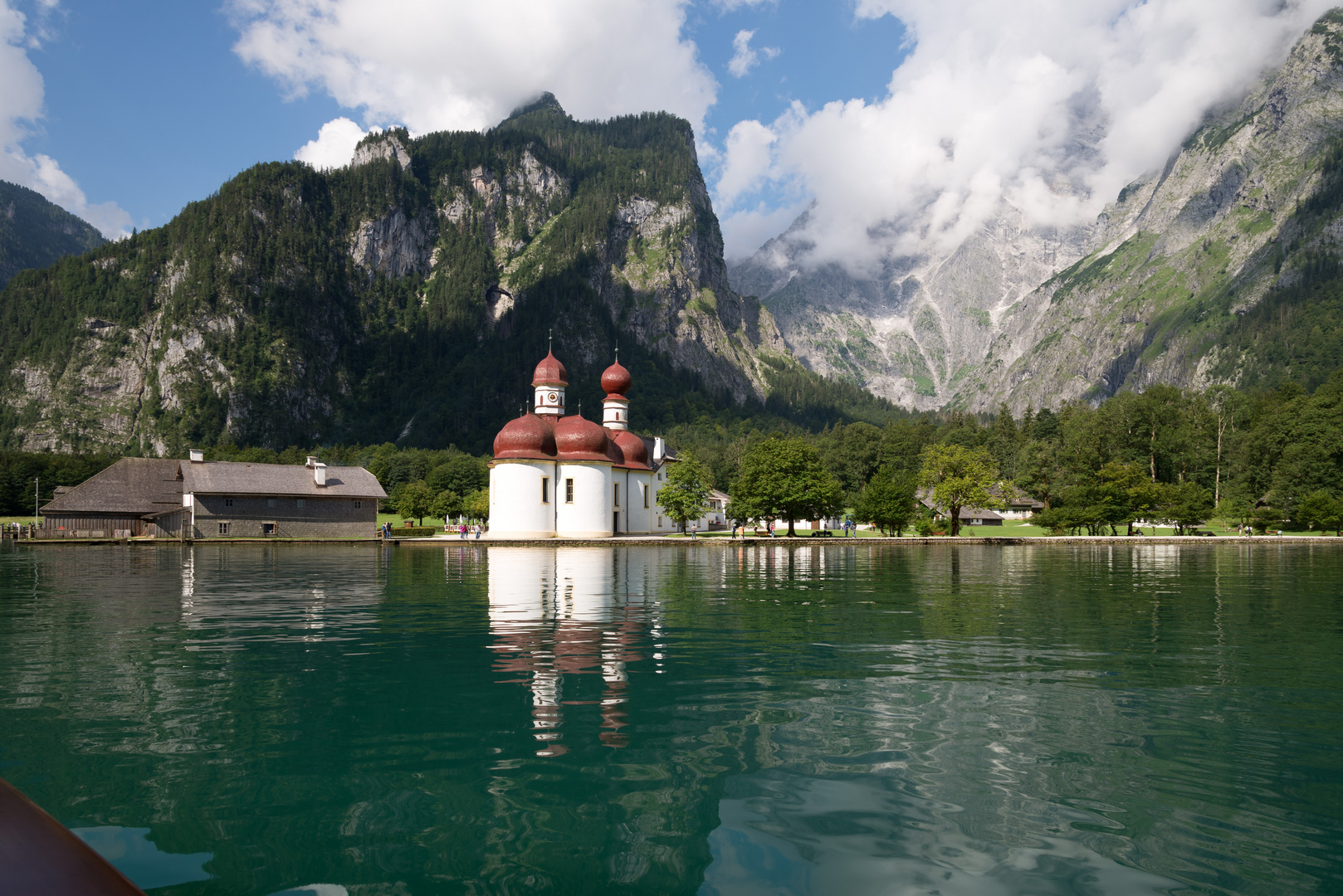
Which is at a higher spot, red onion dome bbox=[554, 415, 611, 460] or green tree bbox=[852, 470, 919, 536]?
red onion dome bbox=[554, 415, 611, 460]

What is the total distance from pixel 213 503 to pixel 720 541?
50.5 m

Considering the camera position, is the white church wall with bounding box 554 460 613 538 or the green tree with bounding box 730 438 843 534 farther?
the white church wall with bounding box 554 460 613 538

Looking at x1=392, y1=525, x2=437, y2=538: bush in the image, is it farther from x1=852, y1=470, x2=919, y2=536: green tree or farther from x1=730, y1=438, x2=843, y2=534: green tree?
x1=852, y1=470, x2=919, y2=536: green tree

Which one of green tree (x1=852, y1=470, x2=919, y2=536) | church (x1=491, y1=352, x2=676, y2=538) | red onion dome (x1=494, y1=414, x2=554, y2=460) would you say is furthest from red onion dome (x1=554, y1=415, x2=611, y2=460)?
green tree (x1=852, y1=470, x2=919, y2=536)

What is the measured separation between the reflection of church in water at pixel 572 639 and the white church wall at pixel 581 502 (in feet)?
132

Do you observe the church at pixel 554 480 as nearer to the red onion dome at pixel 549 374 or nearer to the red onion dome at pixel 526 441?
the red onion dome at pixel 526 441

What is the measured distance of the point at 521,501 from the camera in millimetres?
79812

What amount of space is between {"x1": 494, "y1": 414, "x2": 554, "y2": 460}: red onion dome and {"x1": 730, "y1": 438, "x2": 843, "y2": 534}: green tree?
62.3 feet

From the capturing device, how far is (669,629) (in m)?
20.4

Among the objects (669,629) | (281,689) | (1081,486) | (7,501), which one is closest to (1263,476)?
(1081,486)

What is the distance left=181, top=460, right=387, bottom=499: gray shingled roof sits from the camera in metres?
84.4

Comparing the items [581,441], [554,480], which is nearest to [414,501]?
[554,480]

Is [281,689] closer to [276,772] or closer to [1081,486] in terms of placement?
[276,772]

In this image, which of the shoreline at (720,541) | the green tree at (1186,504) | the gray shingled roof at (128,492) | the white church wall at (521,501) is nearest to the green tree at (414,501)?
the gray shingled roof at (128,492)
